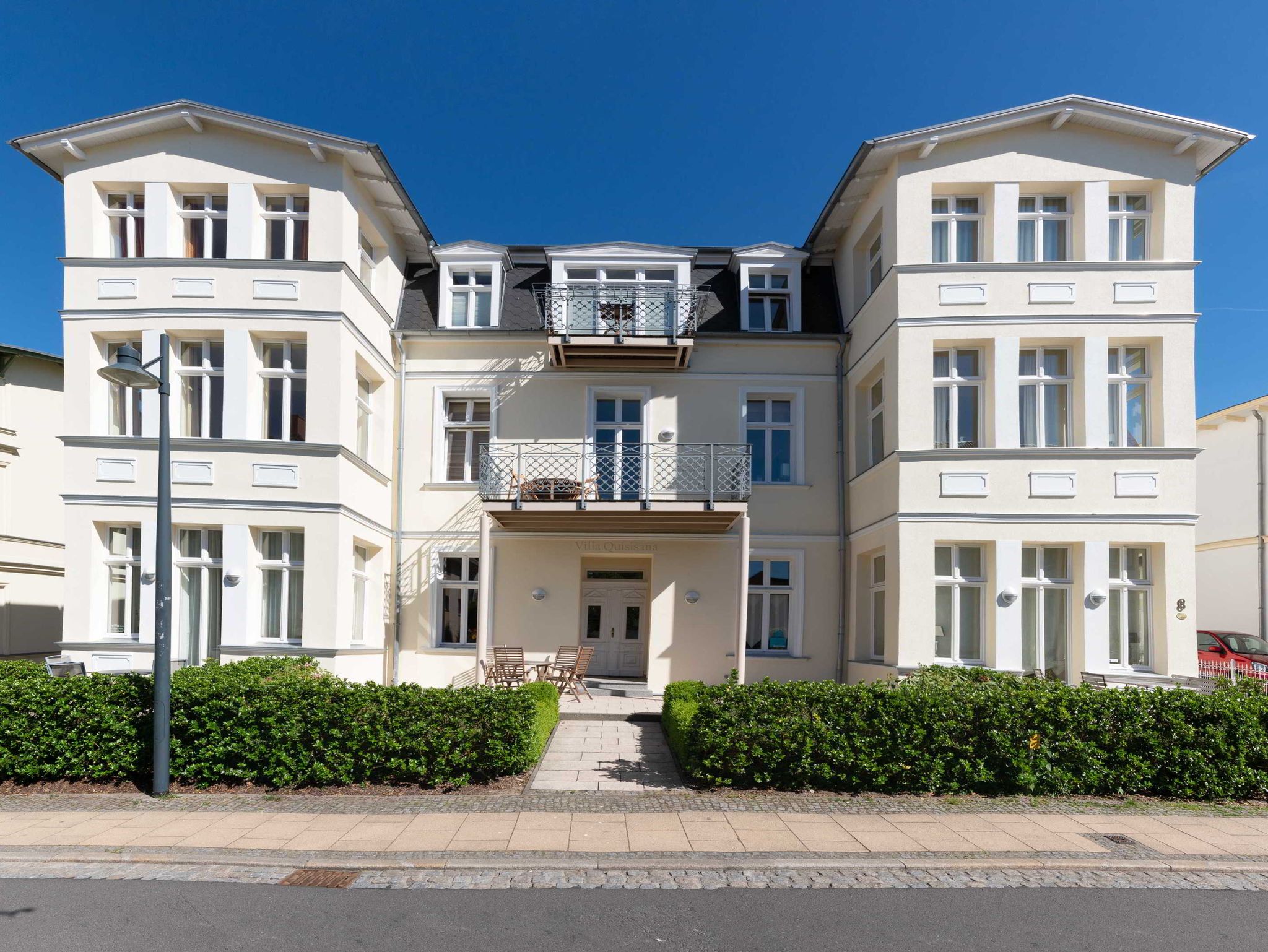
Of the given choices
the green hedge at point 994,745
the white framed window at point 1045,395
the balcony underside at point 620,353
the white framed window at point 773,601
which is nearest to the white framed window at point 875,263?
the white framed window at point 1045,395

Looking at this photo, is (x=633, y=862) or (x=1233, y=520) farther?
(x=1233, y=520)

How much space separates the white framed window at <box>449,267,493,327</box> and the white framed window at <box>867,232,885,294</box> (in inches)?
278

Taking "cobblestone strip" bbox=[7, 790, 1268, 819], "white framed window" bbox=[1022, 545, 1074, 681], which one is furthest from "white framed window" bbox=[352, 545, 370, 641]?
"white framed window" bbox=[1022, 545, 1074, 681]

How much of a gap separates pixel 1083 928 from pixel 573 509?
9354mm

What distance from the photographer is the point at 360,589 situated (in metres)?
13.7

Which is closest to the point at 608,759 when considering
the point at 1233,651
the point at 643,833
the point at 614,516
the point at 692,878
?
the point at 643,833

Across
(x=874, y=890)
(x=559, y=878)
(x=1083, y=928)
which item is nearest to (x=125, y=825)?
(x=559, y=878)

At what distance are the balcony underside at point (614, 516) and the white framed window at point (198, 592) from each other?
4.25m

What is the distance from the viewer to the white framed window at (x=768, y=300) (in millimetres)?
15711

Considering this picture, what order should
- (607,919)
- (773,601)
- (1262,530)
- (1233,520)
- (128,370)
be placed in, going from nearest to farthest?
(607,919) < (128,370) < (773,601) < (1262,530) < (1233,520)

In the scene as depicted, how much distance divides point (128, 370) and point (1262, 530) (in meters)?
27.5

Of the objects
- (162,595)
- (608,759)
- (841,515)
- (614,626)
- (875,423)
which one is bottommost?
(608,759)

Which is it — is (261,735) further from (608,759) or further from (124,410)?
(124,410)

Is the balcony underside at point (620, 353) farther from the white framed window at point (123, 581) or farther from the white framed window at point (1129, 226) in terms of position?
the white framed window at point (123, 581)
